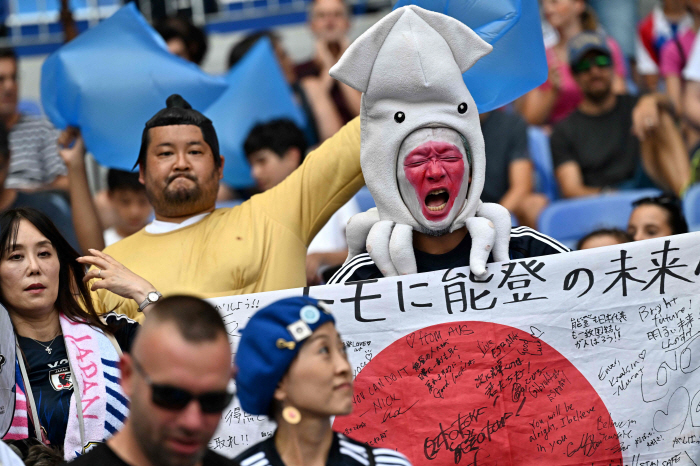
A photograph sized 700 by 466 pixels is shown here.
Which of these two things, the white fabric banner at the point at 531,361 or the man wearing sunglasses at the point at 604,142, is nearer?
the white fabric banner at the point at 531,361

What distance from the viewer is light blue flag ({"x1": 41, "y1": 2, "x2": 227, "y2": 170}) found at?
4.75m

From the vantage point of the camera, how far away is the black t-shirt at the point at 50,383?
10.7ft

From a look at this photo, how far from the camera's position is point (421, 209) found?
3568mm

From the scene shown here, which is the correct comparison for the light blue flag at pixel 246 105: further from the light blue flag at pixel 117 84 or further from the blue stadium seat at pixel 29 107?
the blue stadium seat at pixel 29 107

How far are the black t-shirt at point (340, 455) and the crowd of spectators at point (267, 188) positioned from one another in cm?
11

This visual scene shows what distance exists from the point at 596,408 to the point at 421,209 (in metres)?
1.00

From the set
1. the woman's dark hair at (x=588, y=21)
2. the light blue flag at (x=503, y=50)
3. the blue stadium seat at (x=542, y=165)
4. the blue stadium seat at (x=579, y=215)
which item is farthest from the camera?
the woman's dark hair at (x=588, y=21)

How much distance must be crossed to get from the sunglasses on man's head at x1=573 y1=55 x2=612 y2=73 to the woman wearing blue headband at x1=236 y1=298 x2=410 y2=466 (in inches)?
166

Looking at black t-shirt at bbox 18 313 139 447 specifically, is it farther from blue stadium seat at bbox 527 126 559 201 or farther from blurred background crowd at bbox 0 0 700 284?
blue stadium seat at bbox 527 126 559 201

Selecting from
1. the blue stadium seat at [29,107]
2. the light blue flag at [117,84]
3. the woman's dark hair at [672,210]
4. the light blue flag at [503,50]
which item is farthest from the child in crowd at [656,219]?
the blue stadium seat at [29,107]

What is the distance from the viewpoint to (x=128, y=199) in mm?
5750

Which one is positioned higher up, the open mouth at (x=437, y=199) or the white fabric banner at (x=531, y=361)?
the open mouth at (x=437, y=199)

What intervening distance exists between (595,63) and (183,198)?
3322 millimetres

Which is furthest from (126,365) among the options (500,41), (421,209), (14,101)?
(14,101)
